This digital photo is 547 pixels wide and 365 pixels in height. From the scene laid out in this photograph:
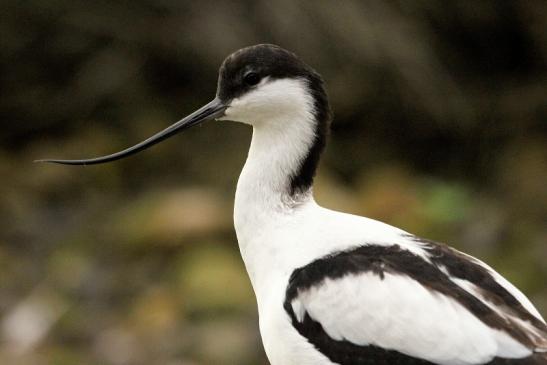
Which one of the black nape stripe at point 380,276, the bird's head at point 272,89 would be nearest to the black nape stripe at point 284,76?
the bird's head at point 272,89

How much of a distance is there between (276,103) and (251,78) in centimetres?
12

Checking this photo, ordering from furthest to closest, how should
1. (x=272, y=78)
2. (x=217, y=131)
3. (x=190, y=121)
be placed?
(x=217, y=131) → (x=190, y=121) → (x=272, y=78)

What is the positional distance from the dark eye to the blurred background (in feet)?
10.4

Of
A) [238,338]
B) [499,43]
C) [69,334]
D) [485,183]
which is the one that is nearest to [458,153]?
[485,183]

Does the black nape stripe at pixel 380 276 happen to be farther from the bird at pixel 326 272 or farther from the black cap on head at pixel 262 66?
the black cap on head at pixel 262 66

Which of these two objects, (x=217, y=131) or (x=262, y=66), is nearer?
(x=262, y=66)

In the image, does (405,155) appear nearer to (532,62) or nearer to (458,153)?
(458,153)

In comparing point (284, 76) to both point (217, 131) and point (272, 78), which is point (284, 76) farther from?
point (217, 131)

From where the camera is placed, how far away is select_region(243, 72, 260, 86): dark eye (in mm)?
3854

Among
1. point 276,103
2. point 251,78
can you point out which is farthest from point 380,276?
point 251,78

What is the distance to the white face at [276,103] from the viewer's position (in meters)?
3.85

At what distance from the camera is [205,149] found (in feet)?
26.3

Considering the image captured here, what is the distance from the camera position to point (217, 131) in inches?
316

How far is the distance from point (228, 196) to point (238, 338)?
1.41 metres
